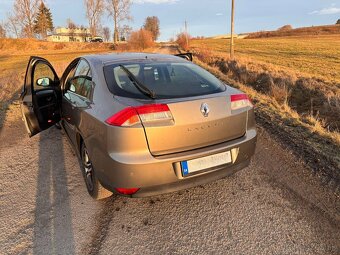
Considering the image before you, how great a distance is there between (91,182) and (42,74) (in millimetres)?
2978

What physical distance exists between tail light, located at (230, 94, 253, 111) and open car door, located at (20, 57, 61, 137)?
2845 millimetres

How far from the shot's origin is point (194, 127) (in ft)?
8.48

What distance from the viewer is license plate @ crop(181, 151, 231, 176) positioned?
8.50ft

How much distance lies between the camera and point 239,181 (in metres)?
3.49

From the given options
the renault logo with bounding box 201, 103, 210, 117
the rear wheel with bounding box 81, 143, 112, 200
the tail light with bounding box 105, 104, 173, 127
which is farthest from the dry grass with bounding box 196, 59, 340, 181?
the rear wheel with bounding box 81, 143, 112, 200

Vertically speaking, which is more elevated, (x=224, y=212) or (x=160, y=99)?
(x=160, y=99)

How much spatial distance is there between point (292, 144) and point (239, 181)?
63.2 inches

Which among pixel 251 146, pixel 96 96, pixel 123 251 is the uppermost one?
pixel 96 96

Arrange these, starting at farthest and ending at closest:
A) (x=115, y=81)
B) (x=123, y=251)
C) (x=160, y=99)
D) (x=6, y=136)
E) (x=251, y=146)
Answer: (x=6, y=136) < (x=251, y=146) < (x=115, y=81) < (x=160, y=99) < (x=123, y=251)

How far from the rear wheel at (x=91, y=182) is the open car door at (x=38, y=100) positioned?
132cm

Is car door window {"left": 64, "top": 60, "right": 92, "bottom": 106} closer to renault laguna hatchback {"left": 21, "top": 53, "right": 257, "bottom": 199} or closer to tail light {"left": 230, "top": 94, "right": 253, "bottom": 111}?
renault laguna hatchback {"left": 21, "top": 53, "right": 257, "bottom": 199}

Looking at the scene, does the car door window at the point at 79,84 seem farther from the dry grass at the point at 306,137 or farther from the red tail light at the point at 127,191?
the dry grass at the point at 306,137

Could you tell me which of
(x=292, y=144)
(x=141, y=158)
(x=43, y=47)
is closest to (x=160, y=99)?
(x=141, y=158)

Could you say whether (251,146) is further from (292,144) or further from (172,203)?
(292,144)
